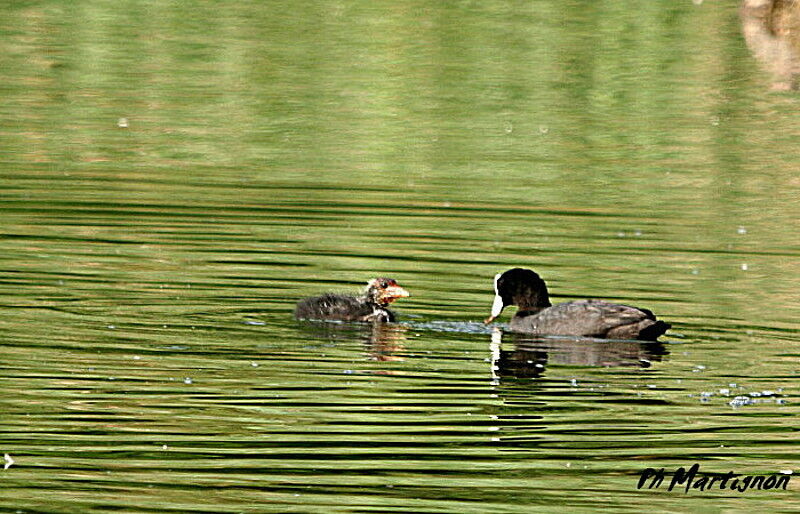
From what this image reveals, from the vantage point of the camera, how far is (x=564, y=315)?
563 inches

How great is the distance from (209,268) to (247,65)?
16.8 metres

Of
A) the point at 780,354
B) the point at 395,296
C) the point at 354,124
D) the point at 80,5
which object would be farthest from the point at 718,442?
the point at 80,5

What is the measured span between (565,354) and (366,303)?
1.75 metres

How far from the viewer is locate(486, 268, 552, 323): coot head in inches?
582

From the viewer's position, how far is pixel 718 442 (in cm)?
1061

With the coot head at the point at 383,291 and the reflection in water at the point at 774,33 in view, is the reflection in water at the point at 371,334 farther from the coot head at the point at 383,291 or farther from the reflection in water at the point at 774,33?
the reflection in water at the point at 774,33

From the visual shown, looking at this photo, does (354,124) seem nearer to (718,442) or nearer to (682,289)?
(682,289)

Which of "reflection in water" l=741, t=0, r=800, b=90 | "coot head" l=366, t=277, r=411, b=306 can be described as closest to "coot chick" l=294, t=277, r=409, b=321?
"coot head" l=366, t=277, r=411, b=306

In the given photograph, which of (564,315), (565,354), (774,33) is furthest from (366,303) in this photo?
(774,33)

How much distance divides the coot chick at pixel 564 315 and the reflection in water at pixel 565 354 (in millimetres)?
82

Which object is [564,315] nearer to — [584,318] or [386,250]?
[584,318]

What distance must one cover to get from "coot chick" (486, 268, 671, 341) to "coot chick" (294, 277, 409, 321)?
73cm

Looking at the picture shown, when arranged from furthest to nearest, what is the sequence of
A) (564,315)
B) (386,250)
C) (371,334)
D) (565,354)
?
(386,250) < (564,315) < (371,334) < (565,354)

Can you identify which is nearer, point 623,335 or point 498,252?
point 623,335
